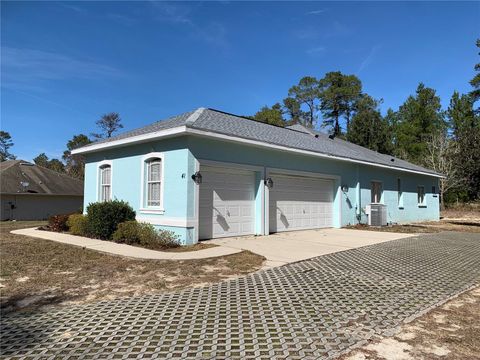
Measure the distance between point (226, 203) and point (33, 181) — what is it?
23710mm

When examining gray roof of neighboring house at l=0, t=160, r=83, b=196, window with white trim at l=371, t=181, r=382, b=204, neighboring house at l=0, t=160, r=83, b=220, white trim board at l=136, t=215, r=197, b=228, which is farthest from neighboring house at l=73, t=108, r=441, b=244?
gray roof of neighboring house at l=0, t=160, r=83, b=196

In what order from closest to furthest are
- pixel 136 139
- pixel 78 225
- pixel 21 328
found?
pixel 21 328 → pixel 136 139 → pixel 78 225

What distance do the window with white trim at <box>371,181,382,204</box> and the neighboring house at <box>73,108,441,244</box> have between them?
4.74ft

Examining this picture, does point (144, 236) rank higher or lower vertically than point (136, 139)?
lower

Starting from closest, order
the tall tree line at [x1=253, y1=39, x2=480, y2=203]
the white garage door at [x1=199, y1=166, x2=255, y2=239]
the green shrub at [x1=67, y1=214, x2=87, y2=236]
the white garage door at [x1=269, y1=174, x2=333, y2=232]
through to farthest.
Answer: the white garage door at [x1=199, y1=166, x2=255, y2=239]
the green shrub at [x1=67, y1=214, x2=87, y2=236]
the white garage door at [x1=269, y1=174, x2=333, y2=232]
the tall tree line at [x1=253, y1=39, x2=480, y2=203]

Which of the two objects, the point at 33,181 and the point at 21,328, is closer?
the point at 21,328

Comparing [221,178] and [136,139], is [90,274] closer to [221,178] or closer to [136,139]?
[221,178]

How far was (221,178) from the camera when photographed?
11.8 m

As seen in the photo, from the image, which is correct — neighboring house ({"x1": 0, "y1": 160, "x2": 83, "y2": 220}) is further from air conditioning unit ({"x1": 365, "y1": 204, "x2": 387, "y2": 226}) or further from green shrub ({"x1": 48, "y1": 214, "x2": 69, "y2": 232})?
air conditioning unit ({"x1": 365, "y1": 204, "x2": 387, "y2": 226})

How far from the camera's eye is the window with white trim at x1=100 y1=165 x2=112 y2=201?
48.1 feet

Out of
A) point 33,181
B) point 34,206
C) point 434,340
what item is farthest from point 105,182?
point 33,181

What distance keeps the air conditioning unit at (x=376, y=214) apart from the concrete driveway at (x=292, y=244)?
482 centimetres

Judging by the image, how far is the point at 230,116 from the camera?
1534cm

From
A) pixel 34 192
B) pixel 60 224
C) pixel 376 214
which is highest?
pixel 34 192
